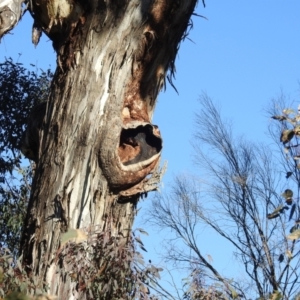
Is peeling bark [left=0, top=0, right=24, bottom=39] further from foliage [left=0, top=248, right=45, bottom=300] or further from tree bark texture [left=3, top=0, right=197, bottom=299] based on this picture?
foliage [left=0, top=248, right=45, bottom=300]

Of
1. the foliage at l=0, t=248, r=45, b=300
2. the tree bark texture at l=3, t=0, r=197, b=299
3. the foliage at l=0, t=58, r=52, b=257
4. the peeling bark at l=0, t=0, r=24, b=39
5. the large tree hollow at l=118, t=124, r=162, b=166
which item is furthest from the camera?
the foliage at l=0, t=58, r=52, b=257

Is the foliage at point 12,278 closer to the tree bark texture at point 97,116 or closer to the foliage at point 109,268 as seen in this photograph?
the foliage at point 109,268

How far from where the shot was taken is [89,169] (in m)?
5.68

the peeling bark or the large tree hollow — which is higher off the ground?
the peeling bark

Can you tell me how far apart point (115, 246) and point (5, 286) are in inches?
24.9

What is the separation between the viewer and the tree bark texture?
221 inches

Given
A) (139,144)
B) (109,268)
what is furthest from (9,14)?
(109,268)

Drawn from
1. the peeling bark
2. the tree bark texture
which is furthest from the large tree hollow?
the peeling bark

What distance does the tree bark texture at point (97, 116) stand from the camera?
5613 millimetres

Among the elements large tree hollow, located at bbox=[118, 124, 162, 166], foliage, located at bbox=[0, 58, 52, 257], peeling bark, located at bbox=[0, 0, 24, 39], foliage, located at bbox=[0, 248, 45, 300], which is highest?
foliage, located at bbox=[0, 58, 52, 257]

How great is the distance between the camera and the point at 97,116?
5797 mm

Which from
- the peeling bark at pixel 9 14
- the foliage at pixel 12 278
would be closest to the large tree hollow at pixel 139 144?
the peeling bark at pixel 9 14

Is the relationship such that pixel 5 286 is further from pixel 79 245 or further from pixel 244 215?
pixel 244 215

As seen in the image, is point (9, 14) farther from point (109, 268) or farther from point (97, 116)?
point (109, 268)
